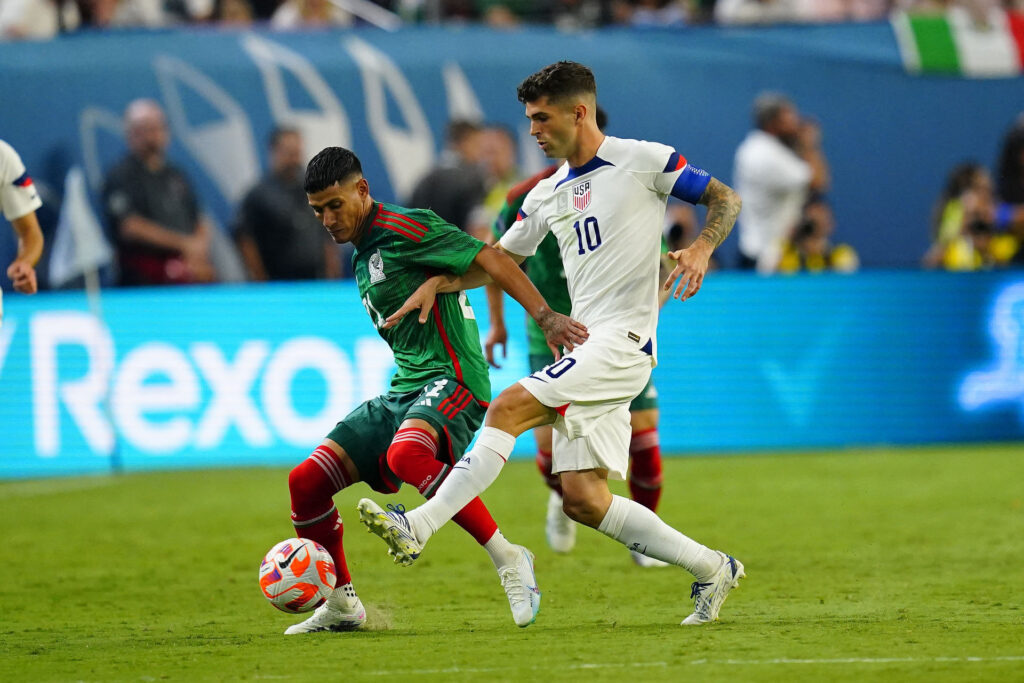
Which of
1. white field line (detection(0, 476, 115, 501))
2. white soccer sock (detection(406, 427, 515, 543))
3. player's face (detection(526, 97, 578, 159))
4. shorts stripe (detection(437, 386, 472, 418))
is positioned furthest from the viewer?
white field line (detection(0, 476, 115, 501))

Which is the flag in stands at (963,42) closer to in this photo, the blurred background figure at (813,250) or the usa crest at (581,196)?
the blurred background figure at (813,250)

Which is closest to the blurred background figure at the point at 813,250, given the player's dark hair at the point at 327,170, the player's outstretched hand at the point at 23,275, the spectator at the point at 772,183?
the spectator at the point at 772,183

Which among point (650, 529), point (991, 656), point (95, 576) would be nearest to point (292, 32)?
point (95, 576)

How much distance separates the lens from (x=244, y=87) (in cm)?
1514

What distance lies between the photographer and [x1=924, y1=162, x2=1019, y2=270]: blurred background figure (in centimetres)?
1520

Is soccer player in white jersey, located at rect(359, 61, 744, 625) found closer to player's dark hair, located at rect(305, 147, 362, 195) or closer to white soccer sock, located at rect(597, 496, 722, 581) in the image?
white soccer sock, located at rect(597, 496, 722, 581)

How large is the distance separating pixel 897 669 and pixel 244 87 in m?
11.5

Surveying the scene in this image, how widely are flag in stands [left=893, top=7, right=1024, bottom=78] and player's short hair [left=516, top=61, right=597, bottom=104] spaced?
11.0 metres

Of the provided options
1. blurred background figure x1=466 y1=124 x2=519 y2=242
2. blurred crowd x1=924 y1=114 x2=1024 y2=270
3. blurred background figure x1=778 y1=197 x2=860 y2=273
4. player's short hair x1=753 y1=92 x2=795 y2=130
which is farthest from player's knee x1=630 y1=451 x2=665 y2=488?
blurred crowd x1=924 y1=114 x2=1024 y2=270

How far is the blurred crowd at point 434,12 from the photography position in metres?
15.7

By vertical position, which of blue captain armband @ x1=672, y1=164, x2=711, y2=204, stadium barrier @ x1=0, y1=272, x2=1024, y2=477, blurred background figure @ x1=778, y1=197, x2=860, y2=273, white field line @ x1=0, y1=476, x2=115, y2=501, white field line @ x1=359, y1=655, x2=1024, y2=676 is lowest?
white field line @ x1=0, y1=476, x2=115, y2=501

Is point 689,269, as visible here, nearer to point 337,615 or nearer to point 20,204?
point 337,615

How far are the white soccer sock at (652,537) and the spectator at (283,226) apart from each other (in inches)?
348

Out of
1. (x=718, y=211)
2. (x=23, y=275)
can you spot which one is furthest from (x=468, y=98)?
(x=718, y=211)
